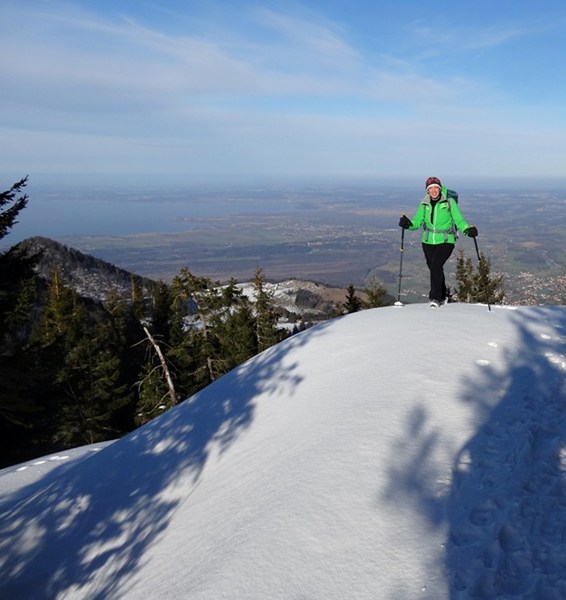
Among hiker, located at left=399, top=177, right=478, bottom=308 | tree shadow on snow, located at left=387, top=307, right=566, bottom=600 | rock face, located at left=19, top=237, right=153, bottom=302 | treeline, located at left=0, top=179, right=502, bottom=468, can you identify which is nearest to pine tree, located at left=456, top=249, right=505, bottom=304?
treeline, located at left=0, top=179, right=502, bottom=468

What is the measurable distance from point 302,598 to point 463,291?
126ft

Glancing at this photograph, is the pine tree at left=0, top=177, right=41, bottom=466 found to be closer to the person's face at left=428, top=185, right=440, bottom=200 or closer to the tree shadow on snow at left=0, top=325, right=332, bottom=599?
the tree shadow on snow at left=0, top=325, right=332, bottom=599

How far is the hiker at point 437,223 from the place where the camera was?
9.98m

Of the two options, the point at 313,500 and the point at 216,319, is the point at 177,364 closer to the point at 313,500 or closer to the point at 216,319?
the point at 216,319

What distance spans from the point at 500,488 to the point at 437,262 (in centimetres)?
702

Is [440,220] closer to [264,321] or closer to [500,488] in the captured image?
[500,488]

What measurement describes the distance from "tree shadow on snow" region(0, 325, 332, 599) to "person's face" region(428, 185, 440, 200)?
4.85 m

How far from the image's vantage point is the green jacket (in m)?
10.0

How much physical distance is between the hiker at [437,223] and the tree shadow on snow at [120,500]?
169 inches

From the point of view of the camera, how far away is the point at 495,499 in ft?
13.5

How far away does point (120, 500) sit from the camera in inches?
262

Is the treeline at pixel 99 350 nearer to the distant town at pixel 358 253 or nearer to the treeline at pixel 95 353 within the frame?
the treeline at pixel 95 353

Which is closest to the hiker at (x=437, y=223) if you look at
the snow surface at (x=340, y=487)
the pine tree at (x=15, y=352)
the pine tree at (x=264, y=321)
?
the snow surface at (x=340, y=487)

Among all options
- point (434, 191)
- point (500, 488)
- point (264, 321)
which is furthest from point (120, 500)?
point (264, 321)
